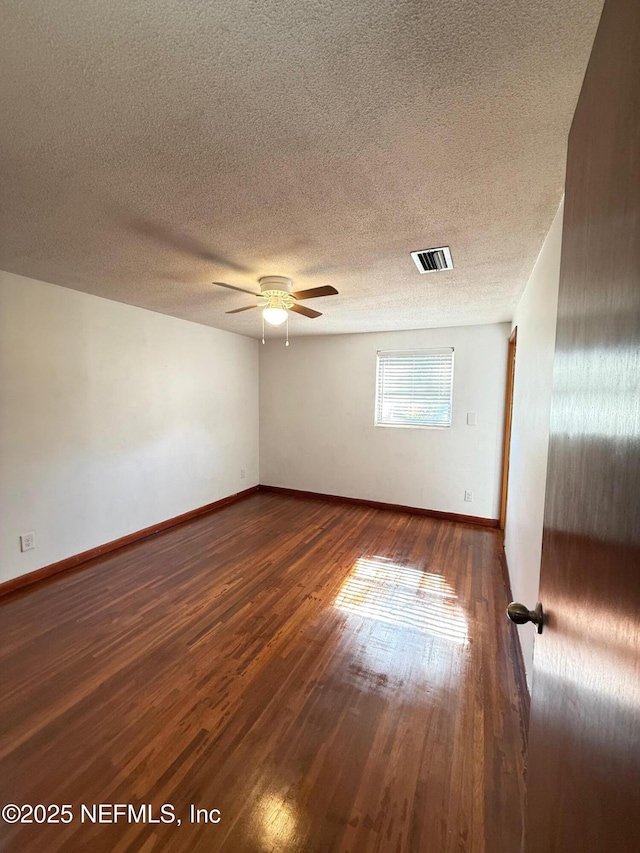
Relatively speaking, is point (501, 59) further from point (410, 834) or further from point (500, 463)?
point (500, 463)

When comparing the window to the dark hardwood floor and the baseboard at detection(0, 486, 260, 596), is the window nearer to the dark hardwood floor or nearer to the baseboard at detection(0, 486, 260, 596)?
the dark hardwood floor

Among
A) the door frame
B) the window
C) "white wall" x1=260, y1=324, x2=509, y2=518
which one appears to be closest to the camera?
the door frame

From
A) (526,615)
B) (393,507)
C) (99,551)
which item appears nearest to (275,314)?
(526,615)

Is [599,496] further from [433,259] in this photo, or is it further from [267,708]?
[433,259]

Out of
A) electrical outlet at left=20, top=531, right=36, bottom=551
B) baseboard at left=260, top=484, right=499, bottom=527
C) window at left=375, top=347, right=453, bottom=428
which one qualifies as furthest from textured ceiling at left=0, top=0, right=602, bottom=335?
baseboard at left=260, top=484, right=499, bottom=527

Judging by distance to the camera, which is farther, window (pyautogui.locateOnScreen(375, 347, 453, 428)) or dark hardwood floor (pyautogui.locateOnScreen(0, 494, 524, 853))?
window (pyautogui.locateOnScreen(375, 347, 453, 428))

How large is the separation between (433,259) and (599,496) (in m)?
1.94

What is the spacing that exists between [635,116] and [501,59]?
0.71 meters

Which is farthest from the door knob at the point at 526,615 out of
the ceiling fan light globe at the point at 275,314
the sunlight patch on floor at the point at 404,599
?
the ceiling fan light globe at the point at 275,314

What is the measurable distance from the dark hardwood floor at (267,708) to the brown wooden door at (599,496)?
0.85 metres

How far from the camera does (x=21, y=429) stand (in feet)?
8.63

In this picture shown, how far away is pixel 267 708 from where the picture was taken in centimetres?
165

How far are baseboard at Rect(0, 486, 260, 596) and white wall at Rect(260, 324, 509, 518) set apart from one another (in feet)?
4.27

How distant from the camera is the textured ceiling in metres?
0.80
